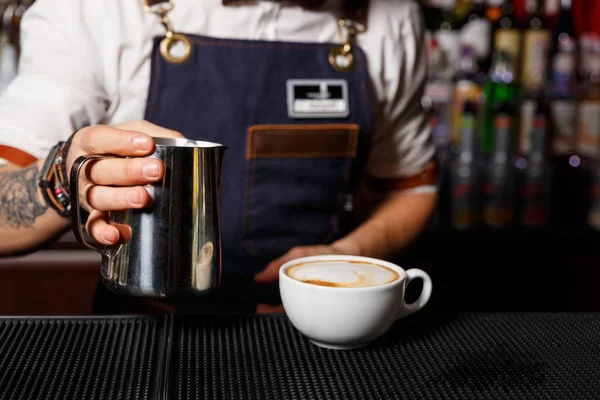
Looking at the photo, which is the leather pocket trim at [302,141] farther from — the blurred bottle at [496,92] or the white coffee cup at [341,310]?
the blurred bottle at [496,92]

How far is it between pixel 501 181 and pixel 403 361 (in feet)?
5.89

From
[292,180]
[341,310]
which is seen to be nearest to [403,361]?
[341,310]

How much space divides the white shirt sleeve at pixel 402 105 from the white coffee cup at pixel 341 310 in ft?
2.34

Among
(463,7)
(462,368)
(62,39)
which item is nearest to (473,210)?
(463,7)

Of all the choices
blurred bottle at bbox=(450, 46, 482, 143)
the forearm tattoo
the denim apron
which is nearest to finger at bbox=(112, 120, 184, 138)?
the forearm tattoo

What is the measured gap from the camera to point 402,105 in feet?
4.63

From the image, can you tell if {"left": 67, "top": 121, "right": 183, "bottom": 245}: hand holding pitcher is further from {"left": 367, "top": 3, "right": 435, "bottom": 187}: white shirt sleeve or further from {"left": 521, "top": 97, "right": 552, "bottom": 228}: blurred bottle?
{"left": 521, "top": 97, "right": 552, "bottom": 228}: blurred bottle

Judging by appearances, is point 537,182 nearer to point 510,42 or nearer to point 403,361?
point 510,42

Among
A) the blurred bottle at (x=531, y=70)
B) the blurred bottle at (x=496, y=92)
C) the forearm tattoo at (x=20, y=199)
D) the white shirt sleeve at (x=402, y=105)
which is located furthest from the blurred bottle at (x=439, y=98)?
the forearm tattoo at (x=20, y=199)

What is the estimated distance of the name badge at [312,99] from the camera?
49.6 inches

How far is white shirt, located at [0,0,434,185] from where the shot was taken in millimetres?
1115

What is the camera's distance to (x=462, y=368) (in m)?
0.68

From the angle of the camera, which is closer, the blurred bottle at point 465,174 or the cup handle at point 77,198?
the cup handle at point 77,198

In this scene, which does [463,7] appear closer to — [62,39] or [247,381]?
[62,39]
